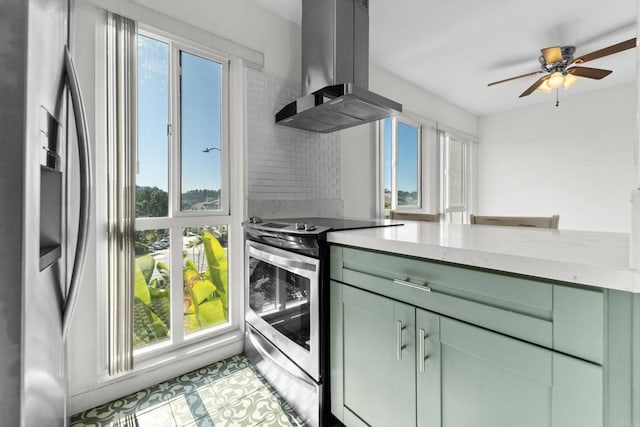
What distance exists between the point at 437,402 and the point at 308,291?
2.22 feet

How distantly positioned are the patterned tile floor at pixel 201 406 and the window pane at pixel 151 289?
1.01ft

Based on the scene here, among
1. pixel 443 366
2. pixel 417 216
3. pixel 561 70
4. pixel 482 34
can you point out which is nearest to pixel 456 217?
pixel 417 216

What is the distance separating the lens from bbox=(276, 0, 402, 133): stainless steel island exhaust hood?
181 centimetres

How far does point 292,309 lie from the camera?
1.51 m

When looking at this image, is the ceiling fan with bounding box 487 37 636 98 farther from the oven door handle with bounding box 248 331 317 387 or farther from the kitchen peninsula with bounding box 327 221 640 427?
the oven door handle with bounding box 248 331 317 387

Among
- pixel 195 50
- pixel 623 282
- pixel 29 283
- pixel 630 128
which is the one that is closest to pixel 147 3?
pixel 195 50

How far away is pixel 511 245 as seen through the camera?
92 cm

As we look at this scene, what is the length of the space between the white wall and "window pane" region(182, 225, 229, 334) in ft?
14.8

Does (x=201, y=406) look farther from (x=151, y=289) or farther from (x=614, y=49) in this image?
(x=614, y=49)

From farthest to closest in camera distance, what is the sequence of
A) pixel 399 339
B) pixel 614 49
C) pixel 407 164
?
pixel 407 164
pixel 614 49
pixel 399 339

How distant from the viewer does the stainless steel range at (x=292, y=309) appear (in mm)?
1333

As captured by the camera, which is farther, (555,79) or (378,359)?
(555,79)

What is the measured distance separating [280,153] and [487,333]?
5.92 feet

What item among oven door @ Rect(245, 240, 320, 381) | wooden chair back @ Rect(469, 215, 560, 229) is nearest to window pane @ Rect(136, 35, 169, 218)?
oven door @ Rect(245, 240, 320, 381)
